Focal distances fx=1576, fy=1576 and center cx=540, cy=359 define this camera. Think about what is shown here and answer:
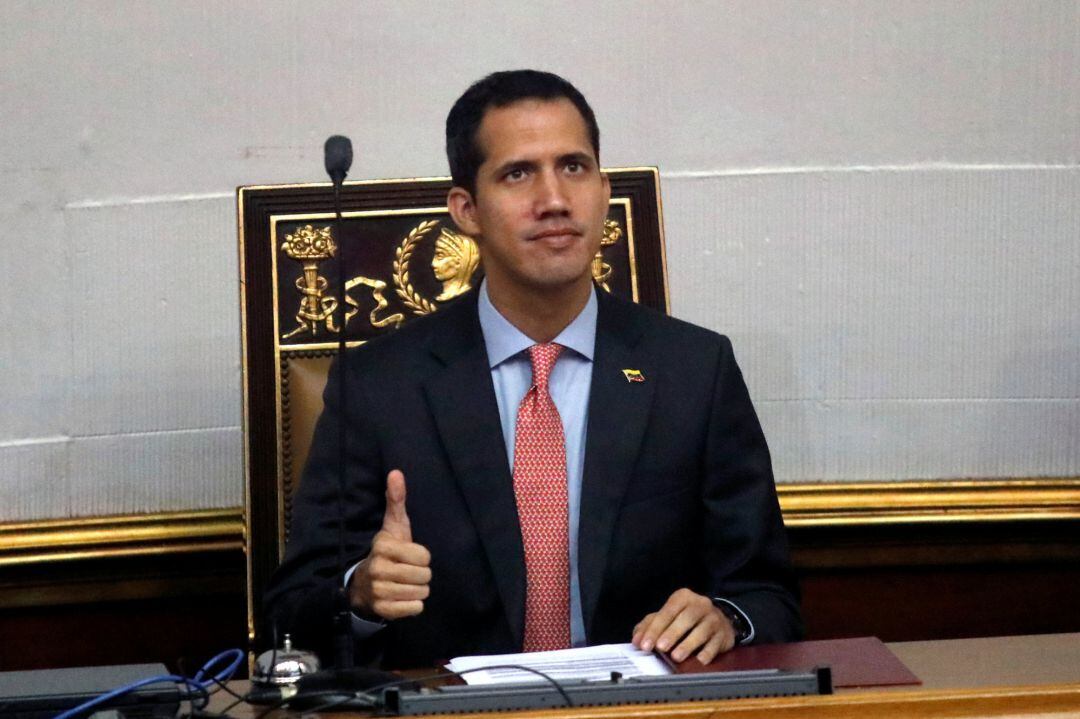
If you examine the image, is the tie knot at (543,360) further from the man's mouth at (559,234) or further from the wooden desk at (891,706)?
the wooden desk at (891,706)

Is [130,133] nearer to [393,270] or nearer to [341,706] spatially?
[393,270]

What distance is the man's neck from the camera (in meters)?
2.37

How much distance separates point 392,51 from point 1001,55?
→ 1265mm

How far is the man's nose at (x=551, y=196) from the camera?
228cm

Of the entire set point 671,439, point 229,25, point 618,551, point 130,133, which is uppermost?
point 229,25

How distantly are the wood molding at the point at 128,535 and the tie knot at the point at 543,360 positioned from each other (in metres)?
1.08

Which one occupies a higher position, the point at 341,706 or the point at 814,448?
the point at 814,448

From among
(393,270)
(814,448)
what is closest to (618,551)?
(393,270)

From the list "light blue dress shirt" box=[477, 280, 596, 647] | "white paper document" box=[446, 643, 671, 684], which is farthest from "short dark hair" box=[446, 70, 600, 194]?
"white paper document" box=[446, 643, 671, 684]

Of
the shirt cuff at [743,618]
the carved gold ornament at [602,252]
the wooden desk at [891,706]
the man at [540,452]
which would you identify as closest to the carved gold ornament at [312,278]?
the man at [540,452]

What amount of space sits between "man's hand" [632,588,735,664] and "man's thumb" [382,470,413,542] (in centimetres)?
33

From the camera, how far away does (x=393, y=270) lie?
2.64 meters

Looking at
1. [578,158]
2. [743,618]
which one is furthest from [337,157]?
[743,618]

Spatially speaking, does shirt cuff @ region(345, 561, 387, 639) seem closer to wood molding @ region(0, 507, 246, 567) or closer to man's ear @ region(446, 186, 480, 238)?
man's ear @ region(446, 186, 480, 238)
